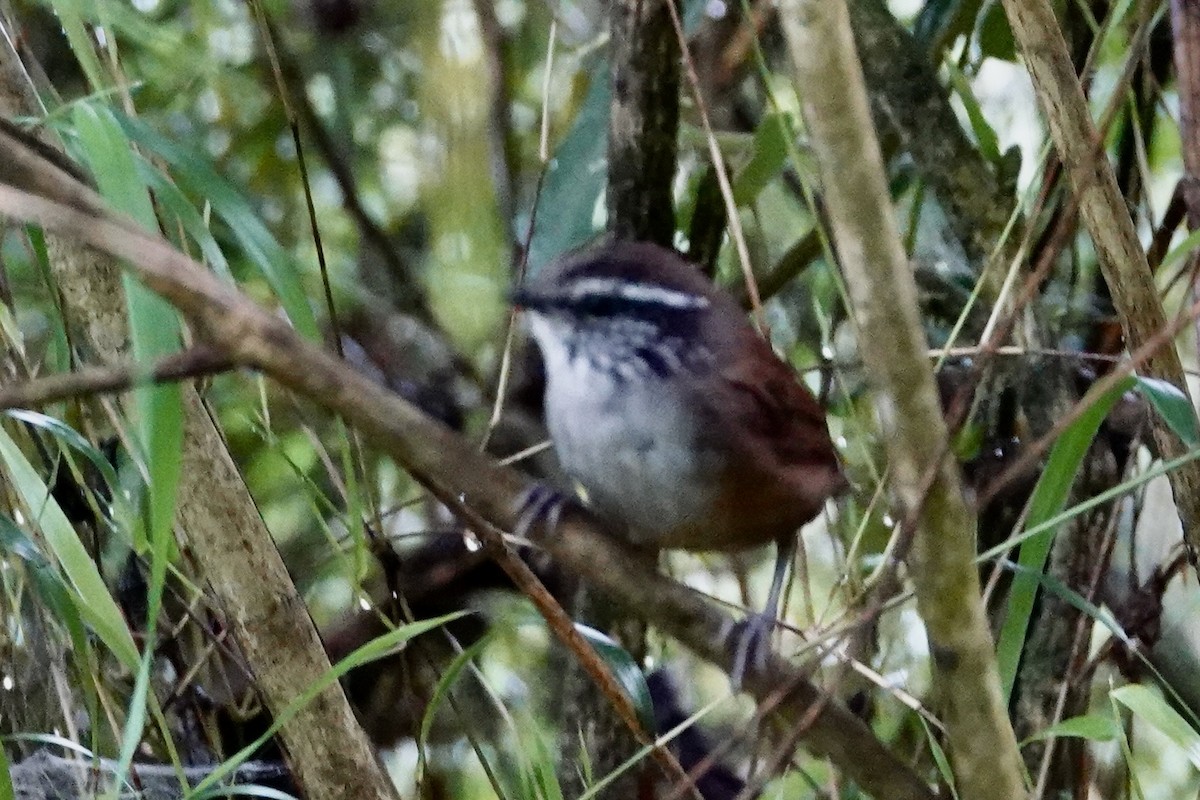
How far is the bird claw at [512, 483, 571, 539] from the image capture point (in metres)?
0.96

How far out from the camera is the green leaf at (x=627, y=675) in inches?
48.0

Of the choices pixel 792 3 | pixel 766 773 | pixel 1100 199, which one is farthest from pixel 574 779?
pixel 792 3

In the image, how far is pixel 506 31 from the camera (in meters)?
2.43

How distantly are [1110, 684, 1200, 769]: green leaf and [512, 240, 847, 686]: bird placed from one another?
332 millimetres

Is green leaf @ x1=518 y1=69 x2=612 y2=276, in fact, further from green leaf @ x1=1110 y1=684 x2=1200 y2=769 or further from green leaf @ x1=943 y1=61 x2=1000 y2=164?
green leaf @ x1=1110 y1=684 x2=1200 y2=769

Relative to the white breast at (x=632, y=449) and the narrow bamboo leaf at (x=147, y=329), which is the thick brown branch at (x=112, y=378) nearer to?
the narrow bamboo leaf at (x=147, y=329)

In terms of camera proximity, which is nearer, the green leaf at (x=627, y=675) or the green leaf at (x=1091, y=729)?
the green leaf at (x=1091, y=729)

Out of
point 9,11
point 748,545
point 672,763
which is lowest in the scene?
point 672,763

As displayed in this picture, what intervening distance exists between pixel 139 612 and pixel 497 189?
1035 mm

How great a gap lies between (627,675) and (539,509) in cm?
26

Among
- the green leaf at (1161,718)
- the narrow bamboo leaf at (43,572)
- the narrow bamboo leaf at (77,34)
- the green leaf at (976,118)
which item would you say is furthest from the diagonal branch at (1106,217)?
the narrow bamboo leaf at (43,572)

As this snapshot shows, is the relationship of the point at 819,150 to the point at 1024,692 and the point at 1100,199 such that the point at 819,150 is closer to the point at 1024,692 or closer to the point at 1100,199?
the point at 1100,199

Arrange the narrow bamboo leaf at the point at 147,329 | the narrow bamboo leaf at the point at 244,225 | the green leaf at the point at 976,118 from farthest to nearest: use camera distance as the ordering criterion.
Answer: the green leaf at the point at 976,118 → the narrow bamboo leaf at the point at 244,225 → the narrow bamboo leaf at the point at 147,329

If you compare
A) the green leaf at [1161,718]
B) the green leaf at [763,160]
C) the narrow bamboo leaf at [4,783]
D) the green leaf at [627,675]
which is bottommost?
the green leaf at [1161,718]
